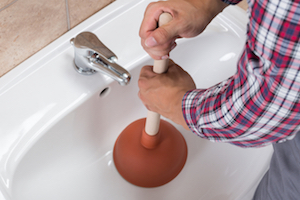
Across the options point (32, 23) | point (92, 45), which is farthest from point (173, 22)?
point (32, 23)

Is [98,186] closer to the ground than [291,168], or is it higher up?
closer to the ground

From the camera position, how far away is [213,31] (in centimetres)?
72

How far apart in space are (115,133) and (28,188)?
0.73ft

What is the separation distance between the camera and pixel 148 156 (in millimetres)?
649

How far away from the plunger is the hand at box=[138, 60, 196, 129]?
0.38ft

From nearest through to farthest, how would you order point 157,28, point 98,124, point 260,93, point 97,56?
point 260,93, point 157,28, point 97,56, point 98,124

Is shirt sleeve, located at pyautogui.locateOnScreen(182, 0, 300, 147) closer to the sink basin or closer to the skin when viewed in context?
the skin

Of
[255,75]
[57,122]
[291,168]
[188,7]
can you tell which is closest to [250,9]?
[255,75]

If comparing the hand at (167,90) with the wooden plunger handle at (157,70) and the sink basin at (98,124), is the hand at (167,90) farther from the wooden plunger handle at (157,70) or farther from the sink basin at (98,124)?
the sink basin at (98,124)

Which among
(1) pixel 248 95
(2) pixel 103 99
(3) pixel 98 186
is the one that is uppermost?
(1) pixel 248 95

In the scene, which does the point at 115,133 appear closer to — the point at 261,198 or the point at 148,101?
the point at 148,101

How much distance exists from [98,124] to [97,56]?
0.18 m

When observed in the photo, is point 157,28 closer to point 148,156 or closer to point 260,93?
point 260,93

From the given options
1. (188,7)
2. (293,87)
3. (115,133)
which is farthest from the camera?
(115,133)
